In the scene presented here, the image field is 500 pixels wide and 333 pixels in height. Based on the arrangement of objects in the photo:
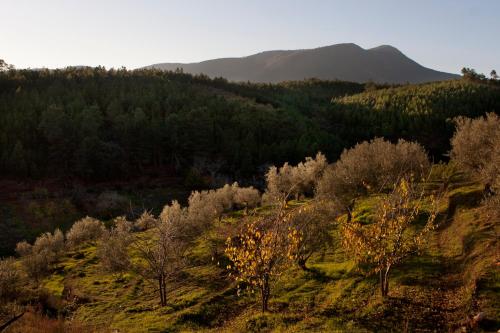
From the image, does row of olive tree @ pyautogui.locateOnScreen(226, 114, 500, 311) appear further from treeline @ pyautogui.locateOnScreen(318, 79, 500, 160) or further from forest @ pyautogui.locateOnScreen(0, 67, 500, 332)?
treeline @ pyautogui.locateOnScreen(318, 79, 500, 160)

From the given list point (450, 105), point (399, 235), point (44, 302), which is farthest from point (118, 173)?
point (450, 105)

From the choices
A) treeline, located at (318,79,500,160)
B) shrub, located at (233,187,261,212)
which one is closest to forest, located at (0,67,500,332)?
shrub, located at (233,187,261,212)

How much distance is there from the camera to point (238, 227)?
5359cm

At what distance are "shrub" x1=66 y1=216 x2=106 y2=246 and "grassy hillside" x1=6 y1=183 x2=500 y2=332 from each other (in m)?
14.9

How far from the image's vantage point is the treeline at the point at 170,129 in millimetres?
115375

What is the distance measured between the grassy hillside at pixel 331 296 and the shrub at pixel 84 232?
14.9m

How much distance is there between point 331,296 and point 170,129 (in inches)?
4139

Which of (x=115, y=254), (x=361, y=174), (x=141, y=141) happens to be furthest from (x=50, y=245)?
(x=141, y=141)

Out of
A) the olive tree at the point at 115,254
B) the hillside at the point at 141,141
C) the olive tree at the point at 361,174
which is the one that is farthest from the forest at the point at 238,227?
the hillside at the point at 141,141

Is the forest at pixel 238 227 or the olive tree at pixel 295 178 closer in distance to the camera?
the forest at pixel 238 227

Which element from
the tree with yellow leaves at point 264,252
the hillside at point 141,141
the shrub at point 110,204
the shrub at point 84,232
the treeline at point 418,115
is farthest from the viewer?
the treeline at point 418,115

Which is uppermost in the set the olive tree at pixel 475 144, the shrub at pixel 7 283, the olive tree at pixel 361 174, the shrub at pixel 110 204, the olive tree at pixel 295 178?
the olive tree at pixel 475 144

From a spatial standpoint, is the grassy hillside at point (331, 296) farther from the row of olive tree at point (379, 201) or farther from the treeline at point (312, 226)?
the row of olive tree at point (379, 201)

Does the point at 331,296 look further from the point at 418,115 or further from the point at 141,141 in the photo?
the point at 418,115
